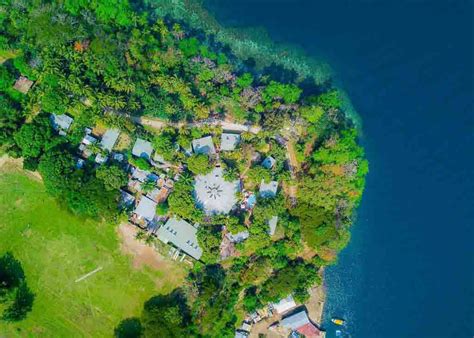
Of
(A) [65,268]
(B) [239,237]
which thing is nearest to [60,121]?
(A) [65,268]

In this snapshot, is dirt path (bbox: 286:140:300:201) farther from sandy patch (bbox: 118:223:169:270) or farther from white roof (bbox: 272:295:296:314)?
sandy patch (bbox: 118:223:169:270)

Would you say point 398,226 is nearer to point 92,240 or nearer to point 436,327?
point 436,327

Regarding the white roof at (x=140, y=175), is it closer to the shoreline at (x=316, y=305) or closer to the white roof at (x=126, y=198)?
the white roof at (x=126, y=198)

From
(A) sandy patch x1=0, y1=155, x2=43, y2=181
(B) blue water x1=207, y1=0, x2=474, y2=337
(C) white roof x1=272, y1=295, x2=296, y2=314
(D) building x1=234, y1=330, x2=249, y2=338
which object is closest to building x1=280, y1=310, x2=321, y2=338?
(C) white roof x1=272, y1=295, x2=296, y2=314

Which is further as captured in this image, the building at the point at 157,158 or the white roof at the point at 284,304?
the white roof at the point at 284,304

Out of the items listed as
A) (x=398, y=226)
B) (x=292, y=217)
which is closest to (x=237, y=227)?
(x=292, y=217)

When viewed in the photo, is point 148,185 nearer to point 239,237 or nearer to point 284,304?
point 239,237

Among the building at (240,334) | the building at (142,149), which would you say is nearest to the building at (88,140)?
the building at (142,149)
